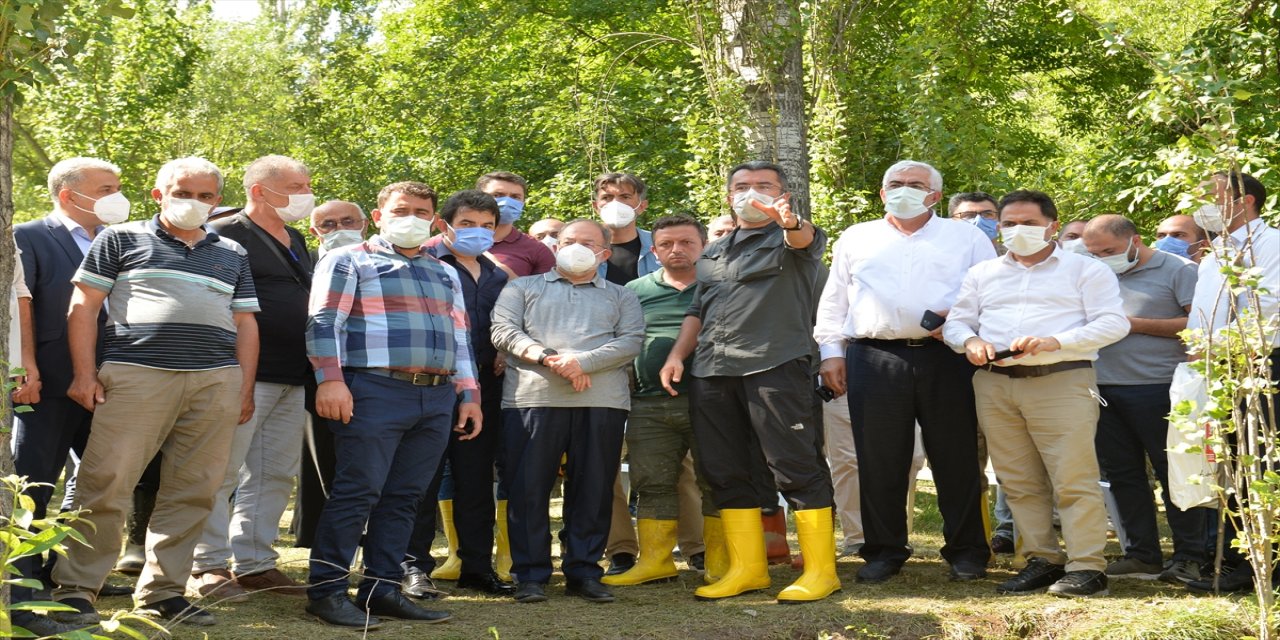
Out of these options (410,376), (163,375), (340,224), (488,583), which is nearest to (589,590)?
(488,583)

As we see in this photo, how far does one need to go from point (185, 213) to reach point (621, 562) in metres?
3.05

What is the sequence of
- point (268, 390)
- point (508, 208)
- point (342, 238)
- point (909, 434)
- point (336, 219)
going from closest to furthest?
point (268, 390) < point (909, 434) < point (342, 238) < point (508, 208) < point (336, 219)

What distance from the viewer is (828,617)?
556cm

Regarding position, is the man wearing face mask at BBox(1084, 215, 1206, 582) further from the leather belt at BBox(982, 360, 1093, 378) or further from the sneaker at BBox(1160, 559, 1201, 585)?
the leather belt at BBox(982, 360, 1093, 378)

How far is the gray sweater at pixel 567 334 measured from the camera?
6.22m

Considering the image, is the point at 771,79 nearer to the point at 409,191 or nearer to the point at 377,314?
the point at 409,191

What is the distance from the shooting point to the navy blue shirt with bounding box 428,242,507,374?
6625mm

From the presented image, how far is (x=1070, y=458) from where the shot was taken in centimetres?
595

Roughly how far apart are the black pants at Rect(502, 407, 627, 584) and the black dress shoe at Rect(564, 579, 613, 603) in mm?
31

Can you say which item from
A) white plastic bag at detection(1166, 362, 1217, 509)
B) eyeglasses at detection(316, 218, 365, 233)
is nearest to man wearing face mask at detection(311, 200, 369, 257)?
eyeglasses at detection(316, 218, 365, 233)

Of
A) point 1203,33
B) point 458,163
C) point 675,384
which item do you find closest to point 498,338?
point 675,384

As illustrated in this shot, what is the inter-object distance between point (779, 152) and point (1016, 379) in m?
2.77

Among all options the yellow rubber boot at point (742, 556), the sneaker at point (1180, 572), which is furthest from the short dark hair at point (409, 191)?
the sneaker at point (1180, 572)

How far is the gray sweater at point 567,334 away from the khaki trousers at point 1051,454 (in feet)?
5.83
